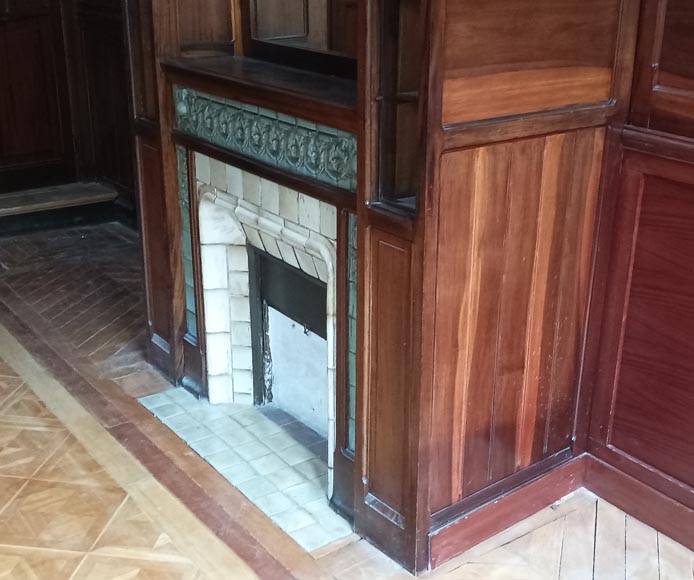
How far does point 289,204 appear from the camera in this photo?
2.73 meters

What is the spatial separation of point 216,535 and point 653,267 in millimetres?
1524

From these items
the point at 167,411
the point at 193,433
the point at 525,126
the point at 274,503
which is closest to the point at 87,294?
the point at 167,411

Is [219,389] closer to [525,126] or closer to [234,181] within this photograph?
[234,181]

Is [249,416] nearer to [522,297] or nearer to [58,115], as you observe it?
[522,297]

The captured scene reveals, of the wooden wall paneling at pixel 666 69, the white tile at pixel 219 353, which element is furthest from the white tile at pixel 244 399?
the wooden wall paneling at pixel 666 69

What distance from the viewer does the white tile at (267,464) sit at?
2.96 metres

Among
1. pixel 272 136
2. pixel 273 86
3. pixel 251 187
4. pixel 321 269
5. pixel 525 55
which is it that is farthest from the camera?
pixel 251 187

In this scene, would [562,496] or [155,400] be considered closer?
[562,496]

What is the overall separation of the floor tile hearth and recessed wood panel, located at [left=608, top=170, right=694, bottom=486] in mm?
958

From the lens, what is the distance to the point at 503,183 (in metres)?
2.23

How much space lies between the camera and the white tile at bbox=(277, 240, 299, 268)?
9.52ft

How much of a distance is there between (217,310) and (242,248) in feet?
0.88

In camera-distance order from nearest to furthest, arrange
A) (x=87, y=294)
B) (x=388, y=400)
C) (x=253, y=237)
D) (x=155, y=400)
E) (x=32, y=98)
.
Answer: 1. (x=388, y=400)
2. (x=253, y=237)
3. (x=155, y=400)
4. (x=87, y=294)
5. (x=32, y=98)

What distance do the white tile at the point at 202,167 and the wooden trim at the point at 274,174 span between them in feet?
0.13
